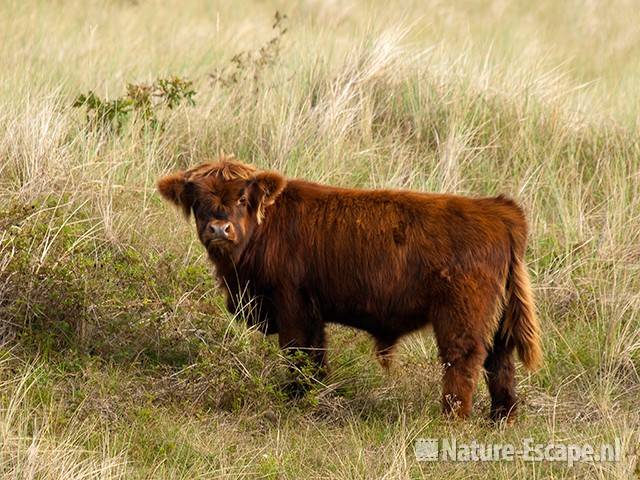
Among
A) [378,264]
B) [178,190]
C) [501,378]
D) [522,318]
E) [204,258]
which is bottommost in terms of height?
[204,258]

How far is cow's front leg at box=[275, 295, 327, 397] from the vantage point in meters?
7.19

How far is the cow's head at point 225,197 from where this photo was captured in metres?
6.98

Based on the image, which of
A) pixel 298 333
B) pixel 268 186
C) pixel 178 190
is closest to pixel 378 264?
pixel 298 333

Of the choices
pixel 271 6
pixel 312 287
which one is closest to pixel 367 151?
pixel 312 287

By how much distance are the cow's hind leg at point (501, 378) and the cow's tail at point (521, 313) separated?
103 millimetres

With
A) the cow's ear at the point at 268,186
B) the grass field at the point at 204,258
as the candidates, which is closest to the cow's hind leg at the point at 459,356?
the grass field at the point at 204,258

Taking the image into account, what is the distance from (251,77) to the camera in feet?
35.7

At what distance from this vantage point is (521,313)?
23.0 ft

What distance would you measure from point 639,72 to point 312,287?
6962 millimetres

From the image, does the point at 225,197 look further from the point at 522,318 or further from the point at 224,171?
the point at 522,318

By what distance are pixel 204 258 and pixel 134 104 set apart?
1953mm

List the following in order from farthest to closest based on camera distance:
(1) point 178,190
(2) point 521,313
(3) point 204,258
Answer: (3) point 204,258
(1) point 178,190
(2) point 521,313

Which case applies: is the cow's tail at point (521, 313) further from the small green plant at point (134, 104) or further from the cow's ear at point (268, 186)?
the small green plant at point (134, 104)

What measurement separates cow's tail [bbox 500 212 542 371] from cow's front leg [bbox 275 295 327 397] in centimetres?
111
